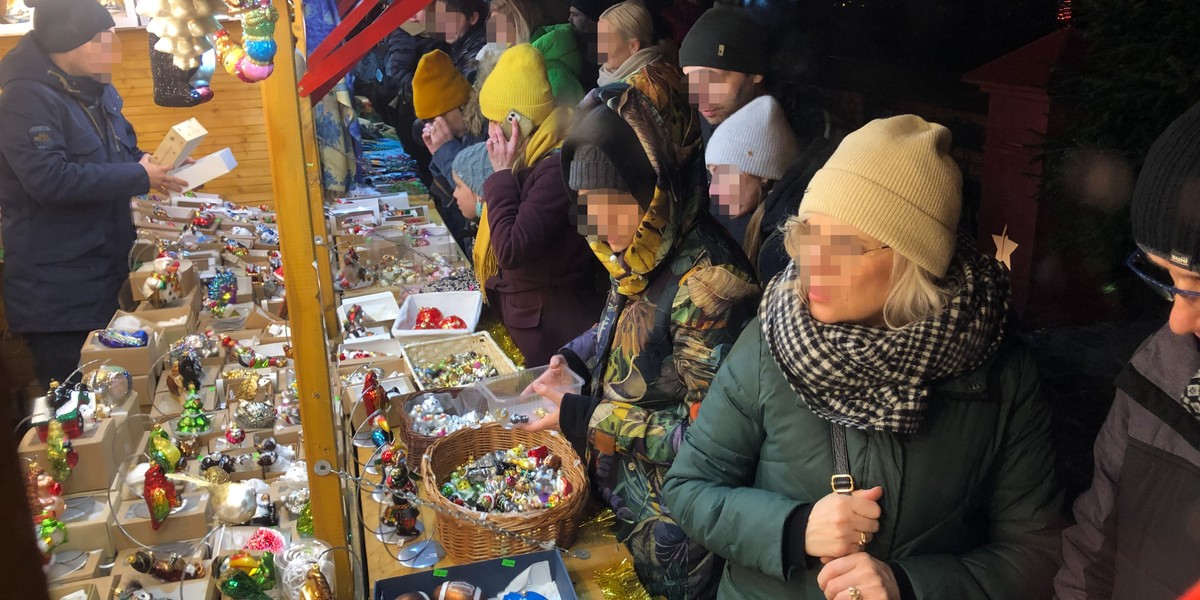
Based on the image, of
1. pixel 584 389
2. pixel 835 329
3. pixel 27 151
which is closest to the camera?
pixel 835 329

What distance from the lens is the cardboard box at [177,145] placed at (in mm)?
3201

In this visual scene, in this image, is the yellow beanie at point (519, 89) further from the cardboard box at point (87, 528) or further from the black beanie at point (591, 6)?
the cardboard box at point (87, 528)

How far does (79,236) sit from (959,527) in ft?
9.96

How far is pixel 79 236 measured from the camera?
3057mm

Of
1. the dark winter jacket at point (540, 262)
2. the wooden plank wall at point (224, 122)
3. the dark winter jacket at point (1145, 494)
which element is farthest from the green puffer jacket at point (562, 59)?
the wooden plank wall at point (224, 122)

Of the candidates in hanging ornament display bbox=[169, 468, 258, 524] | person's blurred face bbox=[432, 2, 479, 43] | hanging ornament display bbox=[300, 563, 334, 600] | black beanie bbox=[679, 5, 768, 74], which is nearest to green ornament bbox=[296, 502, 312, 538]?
hanging ornament display bbox=[169, 468, 258, 524]

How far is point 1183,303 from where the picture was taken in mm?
907

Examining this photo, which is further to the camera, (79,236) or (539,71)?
(79,236)

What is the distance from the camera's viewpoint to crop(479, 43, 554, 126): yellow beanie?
2662mm

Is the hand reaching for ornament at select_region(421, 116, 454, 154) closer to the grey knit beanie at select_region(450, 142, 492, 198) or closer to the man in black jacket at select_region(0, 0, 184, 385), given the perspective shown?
the grey knit beanie at select_region(450, 142, 492, 198)

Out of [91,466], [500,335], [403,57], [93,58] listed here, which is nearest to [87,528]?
[91,466]

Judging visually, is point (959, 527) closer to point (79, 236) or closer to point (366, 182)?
point (79, 236)

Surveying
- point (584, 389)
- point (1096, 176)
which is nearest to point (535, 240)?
point (584, 389)

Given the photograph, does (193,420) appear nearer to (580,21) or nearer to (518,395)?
(518,395)
